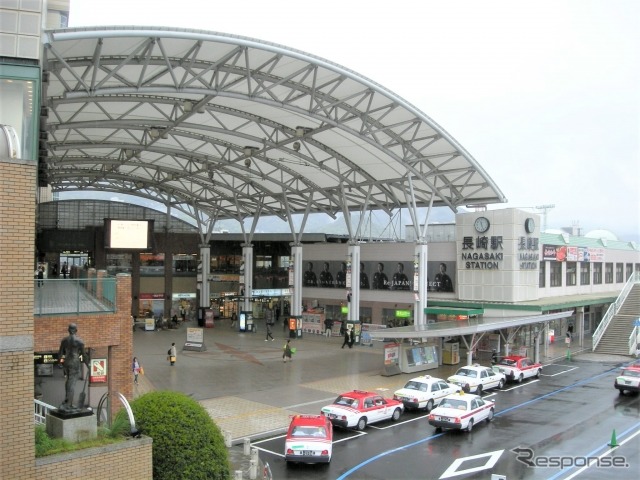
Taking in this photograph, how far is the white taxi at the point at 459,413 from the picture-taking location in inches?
846

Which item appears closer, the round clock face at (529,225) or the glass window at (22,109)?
the glass window at (22,109)

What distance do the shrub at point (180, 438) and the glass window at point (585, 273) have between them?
4640 centimetres

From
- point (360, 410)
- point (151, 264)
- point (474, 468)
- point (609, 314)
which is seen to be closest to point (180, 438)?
point (474, 468)

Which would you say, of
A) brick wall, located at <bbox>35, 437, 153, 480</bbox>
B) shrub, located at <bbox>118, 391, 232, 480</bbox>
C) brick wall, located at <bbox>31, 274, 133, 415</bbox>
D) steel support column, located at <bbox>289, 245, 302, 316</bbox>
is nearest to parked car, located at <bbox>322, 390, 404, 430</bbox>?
brick wall, located at <bbox>31, 274, 133, 415</bbox>

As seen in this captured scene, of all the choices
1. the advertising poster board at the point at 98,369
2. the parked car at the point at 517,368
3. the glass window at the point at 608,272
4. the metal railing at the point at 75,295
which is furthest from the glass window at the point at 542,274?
the metal railing at the point at 75,295

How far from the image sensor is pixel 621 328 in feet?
151

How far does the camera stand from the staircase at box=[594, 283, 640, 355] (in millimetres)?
43250

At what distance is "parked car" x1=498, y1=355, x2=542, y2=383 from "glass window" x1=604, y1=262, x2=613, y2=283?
2908 centimetres

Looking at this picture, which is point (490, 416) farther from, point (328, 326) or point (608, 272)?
point (608, 272)

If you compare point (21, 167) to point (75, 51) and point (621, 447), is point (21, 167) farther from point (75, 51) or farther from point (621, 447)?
point (621, 447)

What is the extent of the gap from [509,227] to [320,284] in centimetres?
2013

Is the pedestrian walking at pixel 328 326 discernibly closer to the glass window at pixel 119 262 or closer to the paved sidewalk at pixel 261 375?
the paved sidewalk at pixel 261 375

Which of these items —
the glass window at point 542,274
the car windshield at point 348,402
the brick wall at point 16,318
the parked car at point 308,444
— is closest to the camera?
the brick wall at point 16,318

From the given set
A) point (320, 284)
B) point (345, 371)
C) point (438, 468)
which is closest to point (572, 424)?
point (438, 468)
